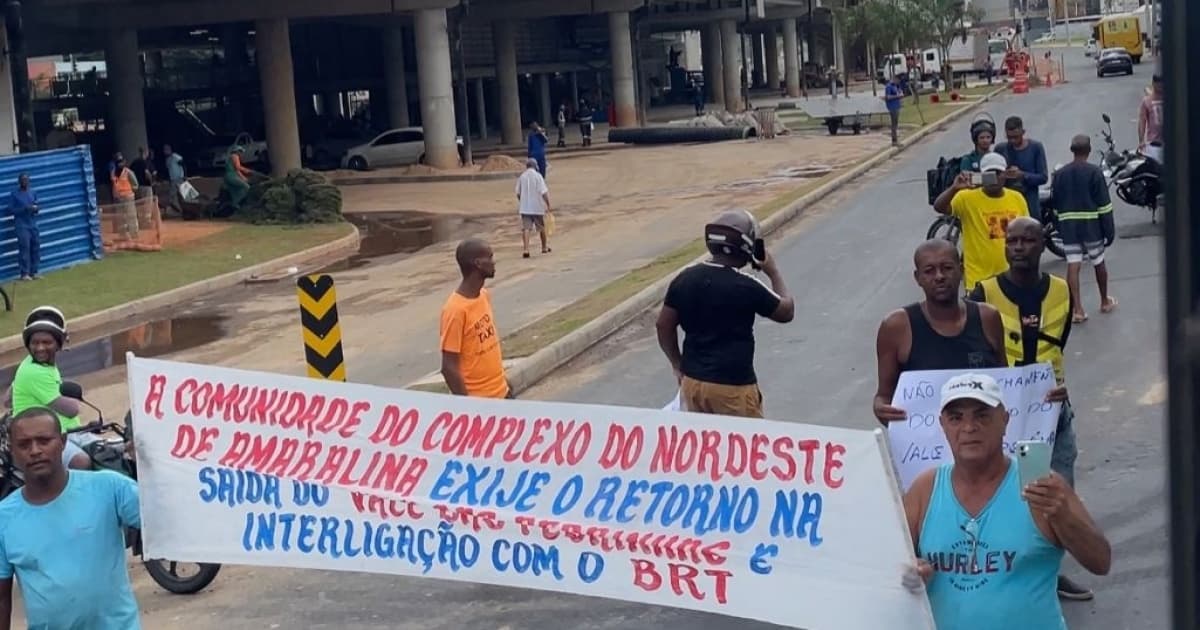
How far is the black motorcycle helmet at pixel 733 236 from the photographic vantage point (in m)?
7.77

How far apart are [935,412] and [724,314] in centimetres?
157

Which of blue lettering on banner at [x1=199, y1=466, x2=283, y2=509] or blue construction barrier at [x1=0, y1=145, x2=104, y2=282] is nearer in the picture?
blue lettering on banner at [x1=199, y1=466, x2=283, y2=509]

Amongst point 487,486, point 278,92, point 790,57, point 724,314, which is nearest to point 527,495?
point 487,486

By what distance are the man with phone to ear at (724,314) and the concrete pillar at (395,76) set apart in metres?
58.2

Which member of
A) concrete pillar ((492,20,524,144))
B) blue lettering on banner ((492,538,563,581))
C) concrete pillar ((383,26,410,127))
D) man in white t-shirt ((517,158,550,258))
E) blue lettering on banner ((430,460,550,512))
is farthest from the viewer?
concrete pillar ((383,26,410,127))

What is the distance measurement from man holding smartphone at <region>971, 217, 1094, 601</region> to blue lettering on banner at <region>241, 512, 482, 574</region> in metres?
2.64

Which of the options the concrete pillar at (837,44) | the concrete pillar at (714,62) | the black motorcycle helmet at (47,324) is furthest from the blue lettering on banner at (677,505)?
the concrete pillar at (837,44)

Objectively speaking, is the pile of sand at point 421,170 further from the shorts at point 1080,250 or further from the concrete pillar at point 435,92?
the shorts at point 1080,250

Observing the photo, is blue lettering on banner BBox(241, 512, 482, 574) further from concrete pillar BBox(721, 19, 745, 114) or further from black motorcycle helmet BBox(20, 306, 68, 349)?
concrete pillar BBox(721, 19, 745, 114)

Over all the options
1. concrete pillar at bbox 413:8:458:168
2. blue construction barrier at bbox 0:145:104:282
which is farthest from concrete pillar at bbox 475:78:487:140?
blue construction barrier at bbox 0:145:104:282

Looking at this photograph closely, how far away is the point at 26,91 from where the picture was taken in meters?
27.5

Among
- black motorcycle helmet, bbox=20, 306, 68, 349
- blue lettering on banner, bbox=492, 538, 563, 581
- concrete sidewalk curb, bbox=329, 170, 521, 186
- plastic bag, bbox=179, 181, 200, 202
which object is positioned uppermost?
black motorcycle helmet, bbox=20, 306, 68, 349

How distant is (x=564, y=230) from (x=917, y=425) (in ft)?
81.2

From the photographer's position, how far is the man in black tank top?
6812mm
